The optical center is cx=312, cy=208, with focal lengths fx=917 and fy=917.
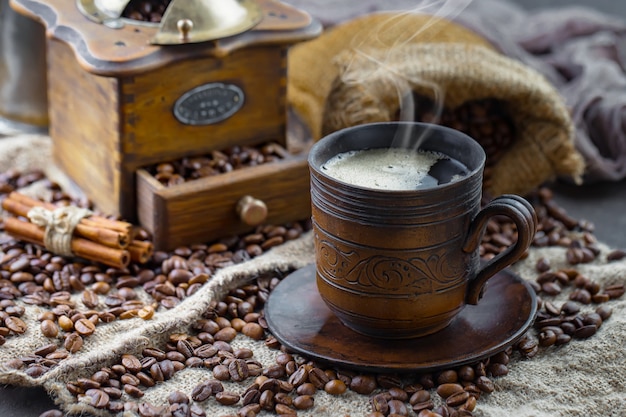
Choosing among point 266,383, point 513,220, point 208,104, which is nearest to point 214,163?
point 208,104

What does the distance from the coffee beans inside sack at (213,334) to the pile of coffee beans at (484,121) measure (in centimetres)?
24

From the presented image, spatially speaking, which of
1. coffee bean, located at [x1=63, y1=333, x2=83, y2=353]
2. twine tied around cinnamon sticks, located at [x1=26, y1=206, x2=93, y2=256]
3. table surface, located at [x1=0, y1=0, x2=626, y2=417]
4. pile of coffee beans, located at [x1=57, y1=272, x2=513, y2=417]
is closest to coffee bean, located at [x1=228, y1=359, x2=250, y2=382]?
pile of coffee beans, located at [x1=57, y1=272, x2=513, y2=417]

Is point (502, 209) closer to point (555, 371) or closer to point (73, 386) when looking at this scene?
point (555, 371)

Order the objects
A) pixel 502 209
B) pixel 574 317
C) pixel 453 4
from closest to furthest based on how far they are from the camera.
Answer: pixel 502 209 < pixel 574 317 < pixel 453 4

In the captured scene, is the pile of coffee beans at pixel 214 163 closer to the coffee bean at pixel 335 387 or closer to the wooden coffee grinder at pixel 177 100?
the wooden coffee grinder at pixel 177 100

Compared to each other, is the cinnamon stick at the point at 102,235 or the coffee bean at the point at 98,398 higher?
the coffee bean at the point at 98,398

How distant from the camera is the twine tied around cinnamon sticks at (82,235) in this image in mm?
1743

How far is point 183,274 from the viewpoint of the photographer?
171cm

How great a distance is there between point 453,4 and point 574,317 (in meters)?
1.10

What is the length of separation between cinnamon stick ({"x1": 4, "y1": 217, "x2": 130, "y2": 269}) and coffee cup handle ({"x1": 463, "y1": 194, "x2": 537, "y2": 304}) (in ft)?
2.21

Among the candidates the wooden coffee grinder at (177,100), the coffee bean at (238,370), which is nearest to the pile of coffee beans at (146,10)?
the wooden coffee grinder at (177,100)

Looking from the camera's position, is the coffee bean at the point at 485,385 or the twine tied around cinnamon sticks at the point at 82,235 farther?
the twine tied around cinnamon sticks at the point at 82,235

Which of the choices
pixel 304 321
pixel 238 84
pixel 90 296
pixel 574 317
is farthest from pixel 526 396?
pixel 238 84

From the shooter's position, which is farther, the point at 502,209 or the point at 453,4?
the point at 453,4
